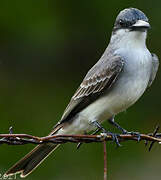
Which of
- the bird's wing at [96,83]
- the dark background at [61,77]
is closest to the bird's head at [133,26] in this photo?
the bird's wing at [96,83]

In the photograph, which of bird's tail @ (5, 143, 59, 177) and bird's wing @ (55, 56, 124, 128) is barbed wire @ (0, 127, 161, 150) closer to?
bird's tail @ (5, 143, 59, 177)

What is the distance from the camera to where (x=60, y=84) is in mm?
8344

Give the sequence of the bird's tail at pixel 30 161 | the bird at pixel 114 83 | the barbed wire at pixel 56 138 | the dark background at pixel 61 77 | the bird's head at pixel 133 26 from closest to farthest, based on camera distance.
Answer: the barbed wire at pixel 56 138 → the bird's tail at pixel 30 161 → the bird at pixel 114 83 → the bird's head at pixel 133 26 → the dark background at pixel 61 77

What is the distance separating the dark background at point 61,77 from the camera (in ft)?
25.1

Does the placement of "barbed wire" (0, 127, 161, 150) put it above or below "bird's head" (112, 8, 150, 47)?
below

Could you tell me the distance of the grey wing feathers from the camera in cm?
580

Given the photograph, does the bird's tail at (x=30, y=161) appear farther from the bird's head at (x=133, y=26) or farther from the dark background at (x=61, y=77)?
the dark background at (x=61, y=77)

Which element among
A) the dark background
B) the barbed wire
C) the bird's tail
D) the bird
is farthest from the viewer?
the dark background

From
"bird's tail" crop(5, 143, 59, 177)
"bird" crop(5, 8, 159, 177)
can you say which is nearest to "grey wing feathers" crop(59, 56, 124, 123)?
"bird" crop(5, 8, 159, 177)

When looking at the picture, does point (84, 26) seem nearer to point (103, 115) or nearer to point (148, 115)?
point (148, 115)

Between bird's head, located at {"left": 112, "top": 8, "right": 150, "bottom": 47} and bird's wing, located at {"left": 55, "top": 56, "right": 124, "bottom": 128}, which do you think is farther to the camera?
bird's head, located at {"left": 112, "top": 8, "right": 150, "bottom": 47}

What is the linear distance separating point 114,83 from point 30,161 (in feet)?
3.47

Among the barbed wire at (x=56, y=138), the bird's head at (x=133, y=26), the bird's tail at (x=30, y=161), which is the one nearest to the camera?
the barbed wire at (x=56, y=138)

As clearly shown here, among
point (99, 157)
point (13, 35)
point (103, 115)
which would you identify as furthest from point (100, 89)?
point (13, 35)
